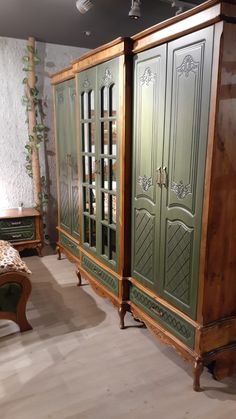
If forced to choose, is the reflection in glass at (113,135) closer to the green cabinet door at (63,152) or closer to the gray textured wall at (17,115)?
the green cabinet door at (63,152)

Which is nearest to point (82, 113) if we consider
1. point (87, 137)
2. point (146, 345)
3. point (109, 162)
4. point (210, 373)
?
point (87, 137)

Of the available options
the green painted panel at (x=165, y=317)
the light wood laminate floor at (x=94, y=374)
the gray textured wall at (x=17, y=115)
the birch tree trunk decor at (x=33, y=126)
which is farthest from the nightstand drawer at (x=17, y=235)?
the green painted panel at (x=165, y=317)

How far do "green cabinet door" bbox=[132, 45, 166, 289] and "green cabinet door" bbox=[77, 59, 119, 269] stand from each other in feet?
0.66

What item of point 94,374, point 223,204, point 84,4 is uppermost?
point 84,4

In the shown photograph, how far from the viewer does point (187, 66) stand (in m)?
1.69

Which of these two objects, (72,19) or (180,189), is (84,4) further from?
(180,189)

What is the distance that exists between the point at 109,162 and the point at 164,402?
1.65 meters

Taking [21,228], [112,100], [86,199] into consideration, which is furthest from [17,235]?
[112,100]

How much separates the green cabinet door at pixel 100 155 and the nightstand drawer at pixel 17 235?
1166 mm

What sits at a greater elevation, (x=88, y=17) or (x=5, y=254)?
(x=88, y=17)

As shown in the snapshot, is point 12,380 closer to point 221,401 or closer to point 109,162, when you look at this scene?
point 221,401

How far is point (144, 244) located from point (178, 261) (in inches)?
14.7

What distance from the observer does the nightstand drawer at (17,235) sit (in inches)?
148

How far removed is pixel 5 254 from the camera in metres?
2.51
